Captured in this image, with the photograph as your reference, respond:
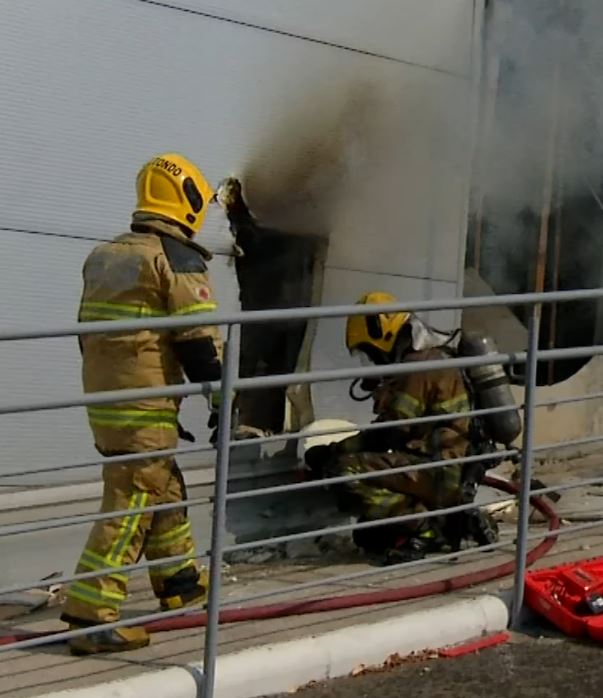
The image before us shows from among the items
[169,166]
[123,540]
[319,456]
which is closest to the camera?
[123,540]

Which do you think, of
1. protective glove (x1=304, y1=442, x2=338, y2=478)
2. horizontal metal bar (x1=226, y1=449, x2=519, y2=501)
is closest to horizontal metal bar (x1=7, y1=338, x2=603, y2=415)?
horizontal metal bar (x1=226, y1=449, x2=519, y2=501)

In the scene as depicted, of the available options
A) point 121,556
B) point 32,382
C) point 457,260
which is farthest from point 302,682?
point 457,260

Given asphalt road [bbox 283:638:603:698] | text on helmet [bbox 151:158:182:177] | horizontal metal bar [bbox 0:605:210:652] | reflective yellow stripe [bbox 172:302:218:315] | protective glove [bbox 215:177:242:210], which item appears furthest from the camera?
protective glove [bbox 215:177:242:210]

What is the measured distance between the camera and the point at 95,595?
411 centimetres

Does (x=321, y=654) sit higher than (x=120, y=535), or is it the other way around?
(x=120, y=535)

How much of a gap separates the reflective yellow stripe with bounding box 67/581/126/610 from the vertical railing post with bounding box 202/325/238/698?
0.59m

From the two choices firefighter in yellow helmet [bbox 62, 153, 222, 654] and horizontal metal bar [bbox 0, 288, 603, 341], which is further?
firefighter in yellow helmet [bbox 62, 153, 222, 654]

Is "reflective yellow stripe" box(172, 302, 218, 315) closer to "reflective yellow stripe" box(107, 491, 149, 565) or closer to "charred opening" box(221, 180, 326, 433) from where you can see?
"reflective yellow stripe" box(107, 491, 149, 565)

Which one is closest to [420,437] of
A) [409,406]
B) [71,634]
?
[409,406]

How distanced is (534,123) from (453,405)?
10.7 ft

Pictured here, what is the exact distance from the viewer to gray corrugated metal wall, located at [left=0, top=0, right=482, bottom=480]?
16.4 ft

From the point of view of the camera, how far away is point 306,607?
14.0 feet

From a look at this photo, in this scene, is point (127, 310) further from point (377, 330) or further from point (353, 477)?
point (377, 330)

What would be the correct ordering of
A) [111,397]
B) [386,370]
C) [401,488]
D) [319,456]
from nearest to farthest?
[111,397], [386,370], [401,488], [319,456]
